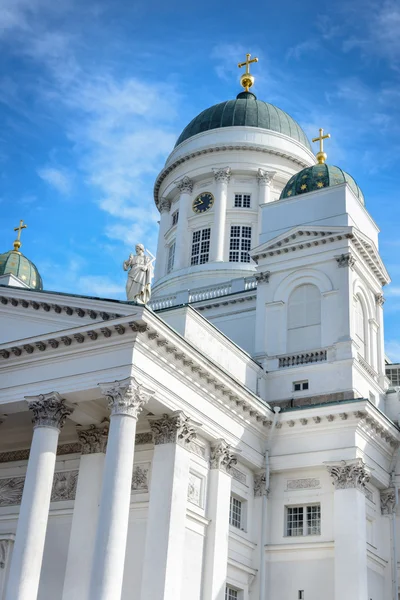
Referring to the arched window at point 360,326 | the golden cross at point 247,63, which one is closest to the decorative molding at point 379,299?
the arched window at point 360,326

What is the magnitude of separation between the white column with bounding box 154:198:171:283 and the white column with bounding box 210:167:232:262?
12.0ft

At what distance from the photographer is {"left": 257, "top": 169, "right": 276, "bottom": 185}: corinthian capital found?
132 ft

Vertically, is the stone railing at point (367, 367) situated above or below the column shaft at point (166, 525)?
above

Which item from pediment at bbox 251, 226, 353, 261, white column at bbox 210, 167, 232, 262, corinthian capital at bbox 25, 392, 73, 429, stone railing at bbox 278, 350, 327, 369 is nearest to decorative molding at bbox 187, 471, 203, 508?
corinthian capital at bbox 25, 392, 73, 429

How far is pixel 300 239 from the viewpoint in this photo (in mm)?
29828

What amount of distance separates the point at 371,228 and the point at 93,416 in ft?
46.8

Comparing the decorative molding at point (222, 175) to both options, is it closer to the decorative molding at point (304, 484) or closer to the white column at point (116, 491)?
the decorative molding at point (304, 484)

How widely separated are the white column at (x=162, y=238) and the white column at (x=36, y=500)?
19.4 metres

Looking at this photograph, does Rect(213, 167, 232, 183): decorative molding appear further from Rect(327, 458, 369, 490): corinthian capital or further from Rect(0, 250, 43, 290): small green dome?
Rect(327, 458, 369, 490): corinthian capital

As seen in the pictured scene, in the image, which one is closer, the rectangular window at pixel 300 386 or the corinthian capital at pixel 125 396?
the corinthian capital at pixel 125 396

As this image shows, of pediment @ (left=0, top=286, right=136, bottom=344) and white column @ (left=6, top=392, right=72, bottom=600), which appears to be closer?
white column @ (left=6, top=392, right=72, bottom=600)

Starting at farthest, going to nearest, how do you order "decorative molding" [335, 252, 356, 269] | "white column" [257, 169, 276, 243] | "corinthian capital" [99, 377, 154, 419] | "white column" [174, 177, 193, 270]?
"white column" [257, 169, 276, 243]
"white column" [174, 177, 193, 270]
"decorative molding" [335, 252, 356, 269]
"corinthian capital" [99, 377, 154, 419]

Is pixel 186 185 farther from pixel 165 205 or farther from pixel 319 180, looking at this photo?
pixel 319 180

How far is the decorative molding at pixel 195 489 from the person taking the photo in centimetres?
2285
